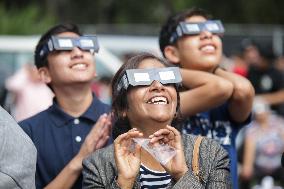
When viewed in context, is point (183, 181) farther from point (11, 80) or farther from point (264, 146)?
point (264, 146)

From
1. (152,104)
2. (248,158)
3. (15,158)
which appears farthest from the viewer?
(248,158)

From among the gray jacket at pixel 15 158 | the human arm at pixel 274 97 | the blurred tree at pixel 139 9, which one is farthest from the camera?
the blurred tree at pixel 139 9

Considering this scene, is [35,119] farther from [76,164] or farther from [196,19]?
[196,19]

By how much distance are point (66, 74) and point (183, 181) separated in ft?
4.81

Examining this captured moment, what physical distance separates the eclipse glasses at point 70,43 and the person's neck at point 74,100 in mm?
234

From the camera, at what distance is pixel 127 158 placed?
352 centimetres

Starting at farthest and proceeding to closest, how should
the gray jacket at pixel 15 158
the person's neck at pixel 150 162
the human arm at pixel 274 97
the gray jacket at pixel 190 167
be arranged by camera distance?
1. the human arm at pixel 274 97
2. the person's neck at pixel 150 162
3. the gray jacket at pixel 190 167
4. the gray jacket at pixel 15 158

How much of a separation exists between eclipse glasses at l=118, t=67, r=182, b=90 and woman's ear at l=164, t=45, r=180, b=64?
→ 93cm

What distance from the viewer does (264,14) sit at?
94.5ft

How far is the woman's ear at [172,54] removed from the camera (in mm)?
4785

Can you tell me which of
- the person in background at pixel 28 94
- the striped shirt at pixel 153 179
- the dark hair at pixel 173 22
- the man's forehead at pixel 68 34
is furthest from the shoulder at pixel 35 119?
the person in background at pixel 28 94

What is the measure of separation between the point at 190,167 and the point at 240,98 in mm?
1002

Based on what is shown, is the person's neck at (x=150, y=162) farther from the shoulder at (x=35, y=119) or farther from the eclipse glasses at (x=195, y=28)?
the eclipse glasses at (x=195, y=28)

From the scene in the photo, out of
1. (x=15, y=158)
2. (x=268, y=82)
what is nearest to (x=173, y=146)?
(x=15, y=158)
